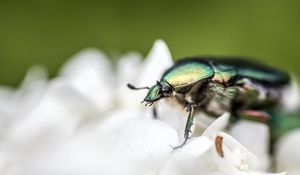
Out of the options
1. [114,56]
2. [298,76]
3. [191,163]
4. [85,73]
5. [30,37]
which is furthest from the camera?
[30,37]

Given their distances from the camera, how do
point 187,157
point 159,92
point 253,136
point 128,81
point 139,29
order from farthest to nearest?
1. point 139,29
2. point 128,81
3. point 253,136
4. point 159,92
5. point 187,157

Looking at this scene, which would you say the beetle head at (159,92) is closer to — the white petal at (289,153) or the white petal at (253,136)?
the white petal at (253,136)

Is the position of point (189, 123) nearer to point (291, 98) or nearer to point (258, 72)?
point (258, 72)

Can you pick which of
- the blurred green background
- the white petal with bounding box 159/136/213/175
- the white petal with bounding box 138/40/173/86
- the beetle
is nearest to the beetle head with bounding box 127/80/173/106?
the beetle

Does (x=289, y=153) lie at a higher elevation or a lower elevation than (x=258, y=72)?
lower

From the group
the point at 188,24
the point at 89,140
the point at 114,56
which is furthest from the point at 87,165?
the point at 188,24

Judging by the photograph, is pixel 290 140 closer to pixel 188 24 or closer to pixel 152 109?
pixel 152 109

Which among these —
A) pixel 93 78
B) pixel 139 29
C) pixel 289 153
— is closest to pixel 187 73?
pixel 289 153
